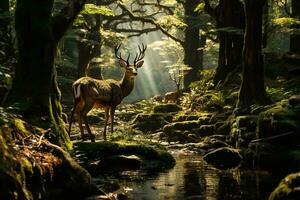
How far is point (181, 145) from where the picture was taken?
16.0m

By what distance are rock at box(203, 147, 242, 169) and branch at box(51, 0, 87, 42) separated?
4.81 metres

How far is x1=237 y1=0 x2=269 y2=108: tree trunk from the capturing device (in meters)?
15.7

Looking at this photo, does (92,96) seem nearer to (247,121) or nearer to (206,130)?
(206,130)

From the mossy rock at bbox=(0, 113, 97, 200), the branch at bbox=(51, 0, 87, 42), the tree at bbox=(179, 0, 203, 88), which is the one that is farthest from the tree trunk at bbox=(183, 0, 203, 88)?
the mossy rock at bbox=(0, 113, 97, 200)

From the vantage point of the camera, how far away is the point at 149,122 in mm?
21281

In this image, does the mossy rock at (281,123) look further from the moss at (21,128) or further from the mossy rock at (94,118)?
the mossy rock at (94,118)

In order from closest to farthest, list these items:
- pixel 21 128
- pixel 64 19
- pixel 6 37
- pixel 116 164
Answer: pixel 21 128, pixel 116 164, pixel 64 19, pixel 6 37

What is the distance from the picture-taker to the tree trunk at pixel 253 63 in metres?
15.7

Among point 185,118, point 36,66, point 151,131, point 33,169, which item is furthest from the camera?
point 151,131

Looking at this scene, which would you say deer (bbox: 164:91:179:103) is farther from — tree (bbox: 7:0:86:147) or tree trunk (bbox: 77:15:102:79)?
tree (bbox: 7:0:86:147)

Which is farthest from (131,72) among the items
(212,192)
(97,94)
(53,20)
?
(212,192)

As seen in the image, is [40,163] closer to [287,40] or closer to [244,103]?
[244,103]

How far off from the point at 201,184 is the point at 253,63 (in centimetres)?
710

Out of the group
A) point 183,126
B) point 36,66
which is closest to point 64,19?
point 36,66
